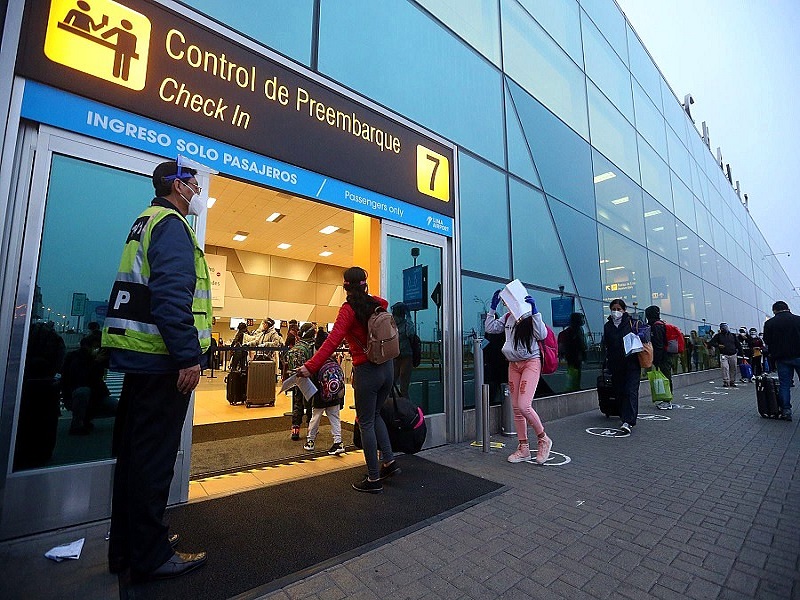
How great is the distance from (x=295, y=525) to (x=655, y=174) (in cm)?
1528

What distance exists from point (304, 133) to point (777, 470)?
5616 millimetres

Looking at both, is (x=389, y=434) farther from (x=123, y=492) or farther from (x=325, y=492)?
(x=123, y=492)

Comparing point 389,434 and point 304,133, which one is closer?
point 389,434

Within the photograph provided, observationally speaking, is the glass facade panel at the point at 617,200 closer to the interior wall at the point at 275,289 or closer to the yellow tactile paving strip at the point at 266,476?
the yellow tactile paving strip at the point at 266,476

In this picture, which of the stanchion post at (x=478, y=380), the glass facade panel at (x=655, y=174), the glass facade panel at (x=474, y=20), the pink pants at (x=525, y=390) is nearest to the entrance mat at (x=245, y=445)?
the stanchion post at (x=478, y=380)

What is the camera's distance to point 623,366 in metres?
5.60

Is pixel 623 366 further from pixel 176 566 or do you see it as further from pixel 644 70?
pixel 644 70

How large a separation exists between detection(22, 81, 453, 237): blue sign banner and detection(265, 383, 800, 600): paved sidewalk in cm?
285

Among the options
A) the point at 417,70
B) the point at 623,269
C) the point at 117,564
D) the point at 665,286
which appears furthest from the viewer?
the point at 665,286

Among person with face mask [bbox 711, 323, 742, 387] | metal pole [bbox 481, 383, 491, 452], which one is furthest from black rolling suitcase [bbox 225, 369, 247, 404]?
person with face mask [bbox 711, 323, 742, 387]

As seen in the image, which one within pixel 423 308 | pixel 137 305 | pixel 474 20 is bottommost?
pixel 137 305

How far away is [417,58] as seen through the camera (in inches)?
213

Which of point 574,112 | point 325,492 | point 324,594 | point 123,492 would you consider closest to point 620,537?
point 324,594

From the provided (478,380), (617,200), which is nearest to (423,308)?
(478,380)
